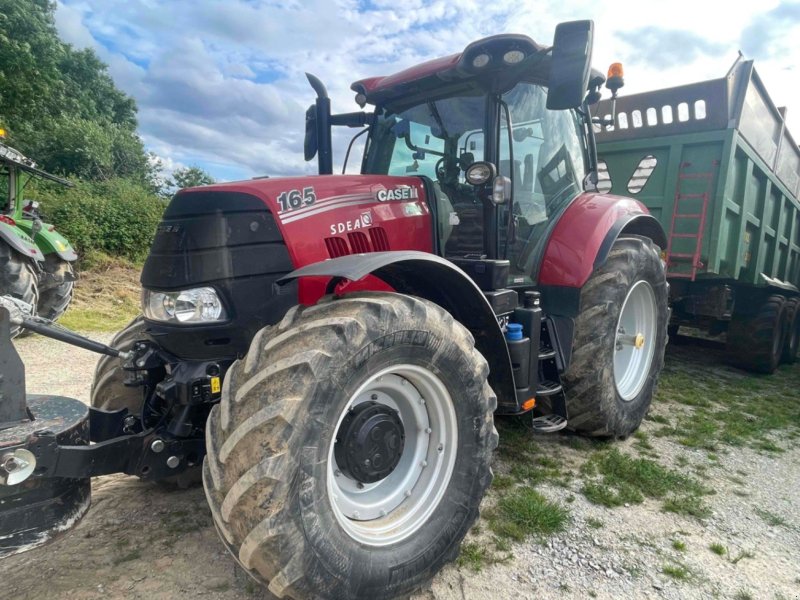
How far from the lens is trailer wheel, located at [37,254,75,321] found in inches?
275

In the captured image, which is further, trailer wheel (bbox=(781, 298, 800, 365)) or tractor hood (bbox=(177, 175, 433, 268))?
trailer wheel (bbox=(781, 298, 800, 365))

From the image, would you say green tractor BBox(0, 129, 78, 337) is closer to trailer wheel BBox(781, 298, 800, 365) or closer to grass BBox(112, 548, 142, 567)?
grass BBox(112, 548, 142, 567)

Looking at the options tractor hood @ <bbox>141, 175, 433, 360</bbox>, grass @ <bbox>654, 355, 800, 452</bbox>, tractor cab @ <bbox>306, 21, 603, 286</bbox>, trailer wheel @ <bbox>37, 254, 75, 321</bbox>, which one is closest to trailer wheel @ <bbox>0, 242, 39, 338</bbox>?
trailer wheel @ <bbox>37, 254, 75, 321</bbox>

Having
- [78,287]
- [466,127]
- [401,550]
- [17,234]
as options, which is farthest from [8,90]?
[401,550]

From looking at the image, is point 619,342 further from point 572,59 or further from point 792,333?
point 792,333

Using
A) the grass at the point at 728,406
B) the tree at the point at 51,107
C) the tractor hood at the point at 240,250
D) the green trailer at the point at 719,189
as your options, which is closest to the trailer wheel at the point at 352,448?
the tractor hood at the point at 240,250

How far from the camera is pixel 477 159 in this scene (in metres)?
3.12

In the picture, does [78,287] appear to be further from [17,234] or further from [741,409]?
[741,409]

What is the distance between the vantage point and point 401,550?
2.07 metres

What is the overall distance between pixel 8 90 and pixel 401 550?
867 inches

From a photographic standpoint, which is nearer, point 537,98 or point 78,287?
point 537,98

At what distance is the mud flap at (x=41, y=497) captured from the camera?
164 cm

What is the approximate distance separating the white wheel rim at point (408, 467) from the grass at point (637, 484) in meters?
1.19

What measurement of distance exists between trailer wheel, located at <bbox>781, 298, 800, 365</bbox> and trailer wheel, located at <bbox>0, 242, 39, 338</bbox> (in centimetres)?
919
